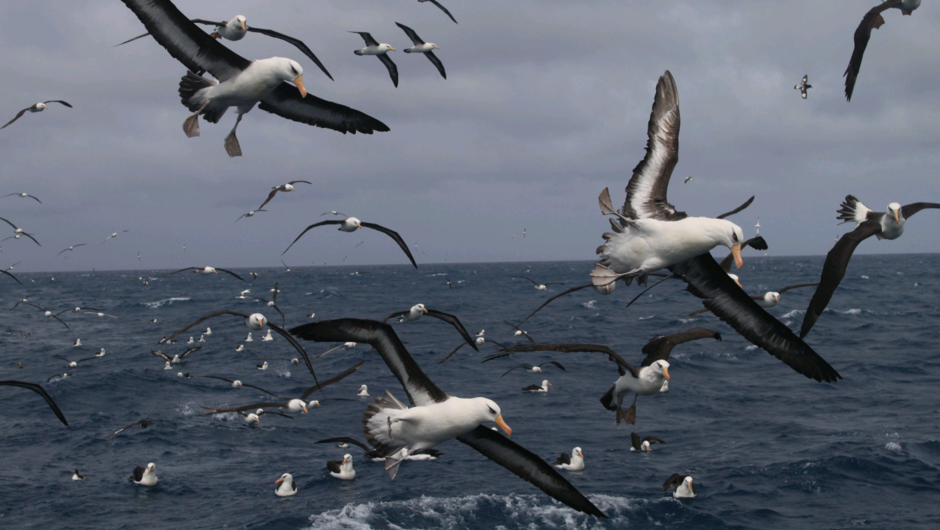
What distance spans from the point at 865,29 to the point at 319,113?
6202 millimetres

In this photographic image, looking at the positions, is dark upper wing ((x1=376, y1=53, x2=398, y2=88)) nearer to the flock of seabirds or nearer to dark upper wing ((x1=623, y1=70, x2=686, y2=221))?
the flock of seabirds

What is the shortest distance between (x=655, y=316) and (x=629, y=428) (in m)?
33.0

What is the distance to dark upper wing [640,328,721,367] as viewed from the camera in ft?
39.7

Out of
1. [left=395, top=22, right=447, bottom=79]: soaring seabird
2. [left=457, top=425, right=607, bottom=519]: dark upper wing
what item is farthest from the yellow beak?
[left=395, top=22, right=447, bottom=79]: soaring seabird

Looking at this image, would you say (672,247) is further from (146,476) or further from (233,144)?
(146,476)

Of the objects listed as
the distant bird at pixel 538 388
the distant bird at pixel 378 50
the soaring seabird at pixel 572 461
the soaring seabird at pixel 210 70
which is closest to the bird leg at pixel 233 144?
the soaring seabird at pixel 210 70

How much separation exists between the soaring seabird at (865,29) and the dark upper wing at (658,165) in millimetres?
1981

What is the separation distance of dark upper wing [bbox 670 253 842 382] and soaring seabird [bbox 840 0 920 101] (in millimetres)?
2506

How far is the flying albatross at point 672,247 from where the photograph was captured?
7348mm

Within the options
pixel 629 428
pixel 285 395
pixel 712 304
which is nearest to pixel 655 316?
pixel 629 428

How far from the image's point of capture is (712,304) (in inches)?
349

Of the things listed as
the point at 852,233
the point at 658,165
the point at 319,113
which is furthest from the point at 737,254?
the point at 319,113

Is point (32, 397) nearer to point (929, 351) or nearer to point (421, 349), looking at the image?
point (421, 349)

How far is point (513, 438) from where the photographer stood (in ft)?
→ 81.7
